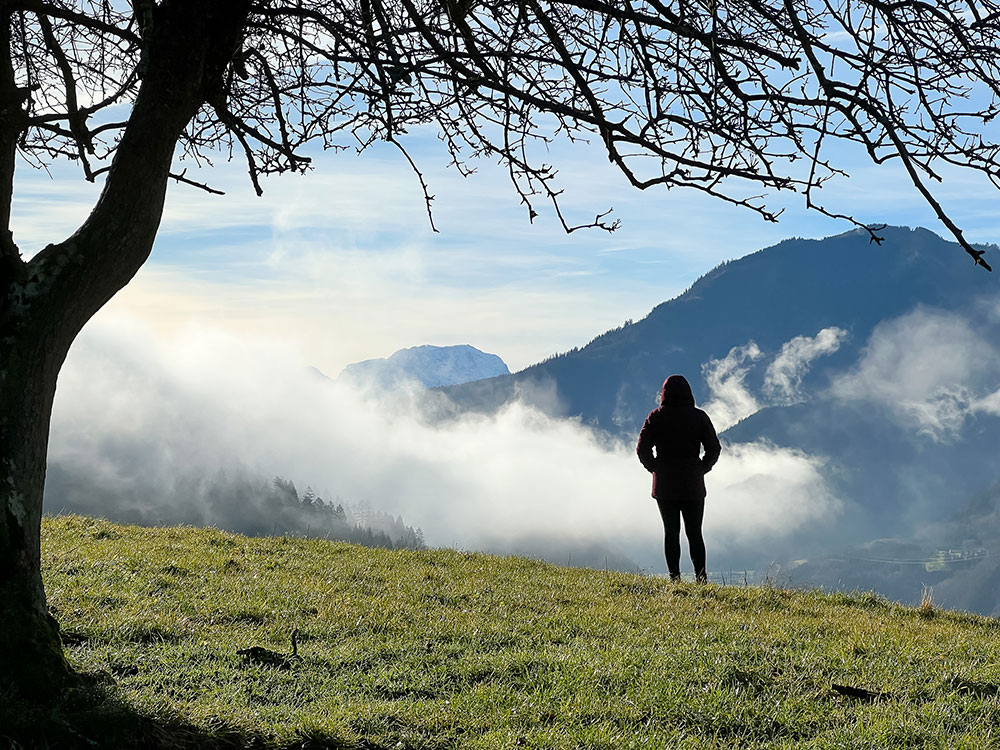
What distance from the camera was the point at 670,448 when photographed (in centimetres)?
1186

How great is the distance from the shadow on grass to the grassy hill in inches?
0.5

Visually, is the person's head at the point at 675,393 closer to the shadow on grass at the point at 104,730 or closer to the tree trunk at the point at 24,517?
the shadow on grass at the point at 104,730

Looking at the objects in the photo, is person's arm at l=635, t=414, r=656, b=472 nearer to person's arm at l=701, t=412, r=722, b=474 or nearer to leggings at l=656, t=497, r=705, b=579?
leggings at l=656, t=497, r=705, b=579

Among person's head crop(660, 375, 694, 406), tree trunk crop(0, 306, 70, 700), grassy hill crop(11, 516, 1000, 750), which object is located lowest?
grassy hill crop(11, 516, 1000, 750)

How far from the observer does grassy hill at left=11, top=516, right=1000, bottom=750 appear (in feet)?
16.7

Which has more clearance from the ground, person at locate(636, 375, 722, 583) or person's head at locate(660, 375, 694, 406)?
person's head at locate(660, 375, 694, 406)

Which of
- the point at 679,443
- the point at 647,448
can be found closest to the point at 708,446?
the point at 679,443

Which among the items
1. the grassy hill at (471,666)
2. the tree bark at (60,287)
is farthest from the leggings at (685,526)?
the tree bark at (60,287)

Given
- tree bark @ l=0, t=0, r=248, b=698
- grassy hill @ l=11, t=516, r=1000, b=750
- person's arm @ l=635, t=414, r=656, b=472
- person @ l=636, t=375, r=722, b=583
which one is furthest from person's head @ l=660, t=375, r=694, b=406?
tree bark @ l=0, t=0, r=248, b=698

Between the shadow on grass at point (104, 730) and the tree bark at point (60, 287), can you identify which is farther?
the tree bark at point (60, 287)

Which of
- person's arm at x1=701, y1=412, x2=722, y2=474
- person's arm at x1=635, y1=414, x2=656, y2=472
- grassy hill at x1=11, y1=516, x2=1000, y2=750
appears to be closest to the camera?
grassy hill at x1=11, y1=516, x2=1000, y2=750

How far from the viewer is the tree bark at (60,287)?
4.71m

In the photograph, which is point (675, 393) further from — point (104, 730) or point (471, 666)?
point (104, 730)

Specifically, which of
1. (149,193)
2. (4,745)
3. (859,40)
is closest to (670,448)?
(859,40)
